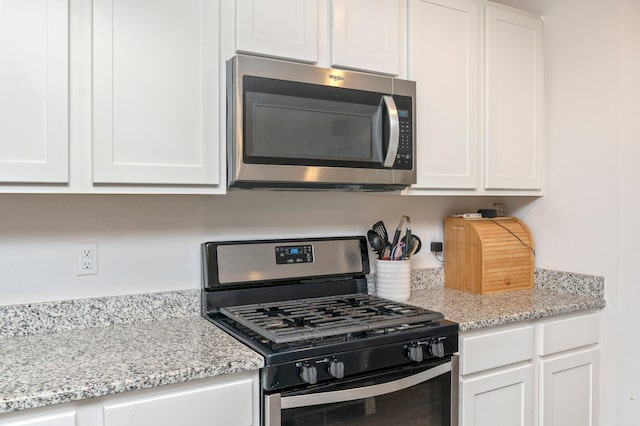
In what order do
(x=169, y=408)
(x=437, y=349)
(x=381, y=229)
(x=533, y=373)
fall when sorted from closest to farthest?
1. (x=169, y=408)
2. (x=437, y=349)
3. (x=533, y=373)
4. (x=381, y=229)

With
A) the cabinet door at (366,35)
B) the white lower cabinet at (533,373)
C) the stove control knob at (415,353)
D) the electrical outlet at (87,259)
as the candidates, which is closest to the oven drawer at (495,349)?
the white lower cabinet at (533,373)

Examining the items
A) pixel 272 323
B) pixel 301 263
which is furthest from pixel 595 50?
pixel 272 323

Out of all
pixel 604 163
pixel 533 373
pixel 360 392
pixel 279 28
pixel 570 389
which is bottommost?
pixel 570 389

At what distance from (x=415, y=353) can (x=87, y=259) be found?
45.2 inches

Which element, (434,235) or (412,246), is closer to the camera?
(412,246)

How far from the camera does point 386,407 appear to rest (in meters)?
1.54

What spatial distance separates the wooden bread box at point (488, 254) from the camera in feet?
7.38

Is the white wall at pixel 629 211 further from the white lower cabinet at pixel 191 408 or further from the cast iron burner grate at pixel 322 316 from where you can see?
the white lower cabinet at pixel 191 408

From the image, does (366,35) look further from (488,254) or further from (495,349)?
(495,349)

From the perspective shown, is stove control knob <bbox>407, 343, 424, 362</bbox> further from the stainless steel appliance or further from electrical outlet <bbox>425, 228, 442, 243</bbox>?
electrical outlet <bbox>425, 228, 442, 243</bbox>

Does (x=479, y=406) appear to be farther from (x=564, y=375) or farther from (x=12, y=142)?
(x=12, y=142)

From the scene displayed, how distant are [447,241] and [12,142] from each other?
6.12ft

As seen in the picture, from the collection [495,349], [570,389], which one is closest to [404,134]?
[495,349]

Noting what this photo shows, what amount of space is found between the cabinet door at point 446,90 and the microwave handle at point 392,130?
23cm
